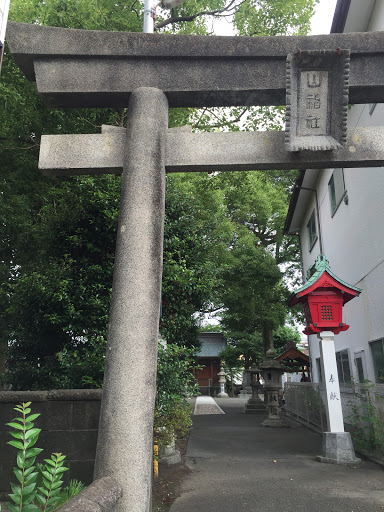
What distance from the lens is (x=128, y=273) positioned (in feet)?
13.8

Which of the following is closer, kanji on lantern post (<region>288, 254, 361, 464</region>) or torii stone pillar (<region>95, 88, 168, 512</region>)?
torii stone pillar (<region>95, 88, 168, 512</region>)

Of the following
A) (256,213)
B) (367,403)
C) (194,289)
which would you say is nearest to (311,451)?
(367,403)

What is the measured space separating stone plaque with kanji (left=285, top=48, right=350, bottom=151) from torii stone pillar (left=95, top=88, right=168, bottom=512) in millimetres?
1548

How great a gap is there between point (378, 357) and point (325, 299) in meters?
2.74

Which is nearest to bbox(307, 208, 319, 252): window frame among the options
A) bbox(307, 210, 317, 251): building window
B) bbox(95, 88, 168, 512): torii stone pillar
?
bbox(307, 210, 317, 251): building window

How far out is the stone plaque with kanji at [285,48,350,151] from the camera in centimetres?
461

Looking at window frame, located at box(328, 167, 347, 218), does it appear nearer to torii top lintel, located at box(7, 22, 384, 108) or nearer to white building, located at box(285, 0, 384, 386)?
white building, located at box(285, 0, 384, 386)

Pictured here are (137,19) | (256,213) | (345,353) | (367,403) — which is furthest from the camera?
(256,213)

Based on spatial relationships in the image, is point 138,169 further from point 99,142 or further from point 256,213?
point 256,213

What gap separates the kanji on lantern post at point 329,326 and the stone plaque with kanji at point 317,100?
4.93m

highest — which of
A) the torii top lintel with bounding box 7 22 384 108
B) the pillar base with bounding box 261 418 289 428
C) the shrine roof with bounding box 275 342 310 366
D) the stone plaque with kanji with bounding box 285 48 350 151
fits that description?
the torii top lintel with bounding box 7 22 384 108

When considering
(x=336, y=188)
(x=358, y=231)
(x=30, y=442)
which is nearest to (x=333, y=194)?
(x=336, y=188)

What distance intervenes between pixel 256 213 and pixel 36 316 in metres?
18.3

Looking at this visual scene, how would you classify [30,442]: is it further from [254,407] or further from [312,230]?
[254,407]
